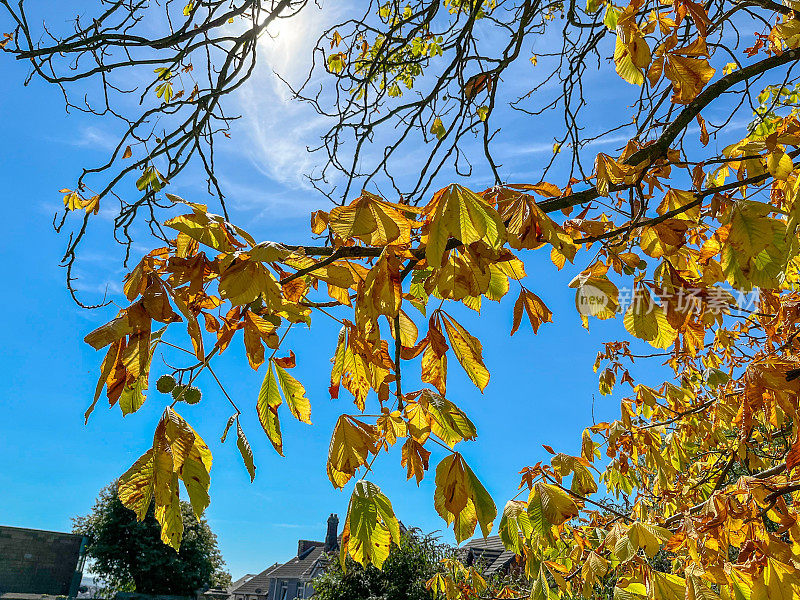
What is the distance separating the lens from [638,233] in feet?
3.98

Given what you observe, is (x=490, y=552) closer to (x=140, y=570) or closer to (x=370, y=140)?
(x=140, y=570)

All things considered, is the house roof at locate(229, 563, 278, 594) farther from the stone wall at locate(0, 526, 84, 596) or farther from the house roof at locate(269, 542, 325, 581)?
the stone wall at locate(0, 526, 84, 596)

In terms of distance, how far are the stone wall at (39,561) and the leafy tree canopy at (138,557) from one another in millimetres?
1577

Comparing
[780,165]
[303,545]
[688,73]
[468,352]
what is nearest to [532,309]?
[468,352]

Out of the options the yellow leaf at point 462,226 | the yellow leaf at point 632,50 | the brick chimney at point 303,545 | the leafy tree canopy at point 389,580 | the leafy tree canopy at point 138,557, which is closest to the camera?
the yellow leaf at point 462,226

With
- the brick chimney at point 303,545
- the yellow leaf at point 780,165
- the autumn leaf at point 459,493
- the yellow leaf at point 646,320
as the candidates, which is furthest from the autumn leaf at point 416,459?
the brick chimney at point 303,545

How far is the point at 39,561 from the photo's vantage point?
17.7 meters

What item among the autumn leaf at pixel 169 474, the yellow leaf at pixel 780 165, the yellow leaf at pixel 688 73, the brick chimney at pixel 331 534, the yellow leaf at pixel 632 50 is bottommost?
the autumn leaf at pixel 169 474

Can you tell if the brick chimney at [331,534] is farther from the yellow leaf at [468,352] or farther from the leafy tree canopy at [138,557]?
the yellow leaf at [468,352]

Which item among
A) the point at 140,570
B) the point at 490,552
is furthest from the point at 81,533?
the point at 490,552

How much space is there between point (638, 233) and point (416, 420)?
0.73 metres

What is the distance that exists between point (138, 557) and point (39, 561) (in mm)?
4441

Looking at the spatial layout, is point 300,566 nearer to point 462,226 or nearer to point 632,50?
point 632,50

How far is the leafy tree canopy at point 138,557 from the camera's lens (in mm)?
16188
